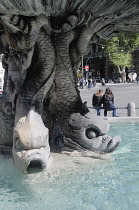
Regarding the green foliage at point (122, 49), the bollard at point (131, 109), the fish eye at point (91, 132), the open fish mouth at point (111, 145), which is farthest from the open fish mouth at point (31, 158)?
the green foliage at point (122, 49)

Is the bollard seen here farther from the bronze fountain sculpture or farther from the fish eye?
the fish eye

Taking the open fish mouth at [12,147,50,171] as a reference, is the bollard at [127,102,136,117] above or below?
above

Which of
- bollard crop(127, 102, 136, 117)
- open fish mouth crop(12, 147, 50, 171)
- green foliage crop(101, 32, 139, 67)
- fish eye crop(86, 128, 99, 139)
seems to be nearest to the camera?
open fish mouth crop(12, 147, 50, 171)

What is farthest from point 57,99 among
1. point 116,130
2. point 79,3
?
point 116,130

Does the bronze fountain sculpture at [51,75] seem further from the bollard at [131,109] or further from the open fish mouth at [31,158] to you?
the bollard at [131,109]

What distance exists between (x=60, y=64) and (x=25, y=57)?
536 millimetres

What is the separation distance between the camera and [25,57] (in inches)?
168

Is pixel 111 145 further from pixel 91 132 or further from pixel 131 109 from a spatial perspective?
pixel 131 109

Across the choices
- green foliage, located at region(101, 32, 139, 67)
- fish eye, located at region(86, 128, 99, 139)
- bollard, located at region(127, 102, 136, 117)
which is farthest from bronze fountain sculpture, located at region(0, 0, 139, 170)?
green foliage, located at region(101, 32, 139, 67)

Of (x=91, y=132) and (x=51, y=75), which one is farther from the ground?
(x=51, y=75)

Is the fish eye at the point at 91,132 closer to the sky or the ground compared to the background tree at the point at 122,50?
closer to the ground

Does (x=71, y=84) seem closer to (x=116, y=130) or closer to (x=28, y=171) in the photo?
(x=28, y=171)

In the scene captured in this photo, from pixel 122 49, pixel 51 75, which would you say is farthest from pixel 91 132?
pixel 122 49

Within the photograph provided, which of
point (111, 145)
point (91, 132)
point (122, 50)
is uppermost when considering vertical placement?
point (122, 50)
